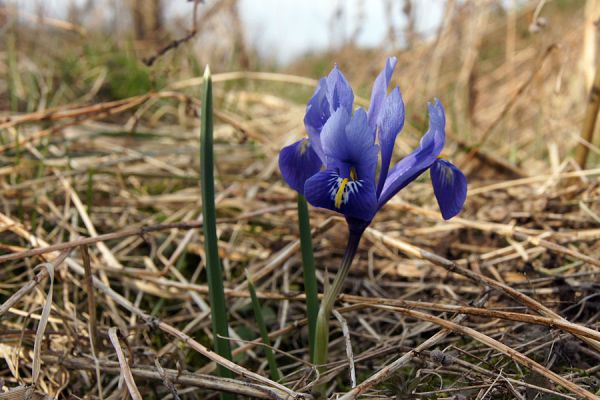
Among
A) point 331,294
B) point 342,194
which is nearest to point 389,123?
point 342,194

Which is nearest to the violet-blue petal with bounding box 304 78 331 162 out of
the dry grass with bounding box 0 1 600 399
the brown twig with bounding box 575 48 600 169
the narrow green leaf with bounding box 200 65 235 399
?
the narrow green leaf with bounding box 200 65 235 399

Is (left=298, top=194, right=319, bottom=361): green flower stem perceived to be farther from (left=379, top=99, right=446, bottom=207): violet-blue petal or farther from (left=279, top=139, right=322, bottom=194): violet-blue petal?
(left=379, top=99, right=446, bottom=207): violet-blue petal

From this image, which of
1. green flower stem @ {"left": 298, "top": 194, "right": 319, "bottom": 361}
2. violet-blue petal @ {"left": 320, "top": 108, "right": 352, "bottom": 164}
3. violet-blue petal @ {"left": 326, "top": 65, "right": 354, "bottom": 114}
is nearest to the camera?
violet-blue petal @ {"left": 320, "top": 108, "right": 352, "bottom": 164}

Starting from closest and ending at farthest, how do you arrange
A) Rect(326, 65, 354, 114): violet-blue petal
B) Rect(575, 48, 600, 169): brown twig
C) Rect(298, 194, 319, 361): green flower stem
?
1. Rect(326, 65, 354, 114): violet-blue petal
2. Rect(298, 194, 319, 361): green flower stem
3. Rect(575, 48, 600, 169): brown twig

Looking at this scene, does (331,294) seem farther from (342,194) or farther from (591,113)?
(591,113)

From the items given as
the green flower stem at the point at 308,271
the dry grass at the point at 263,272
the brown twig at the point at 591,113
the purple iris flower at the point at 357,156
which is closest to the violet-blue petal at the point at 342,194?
the purple iris flower at the point at 357,156

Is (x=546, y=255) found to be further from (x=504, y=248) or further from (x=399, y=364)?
(x=399, y=364)
